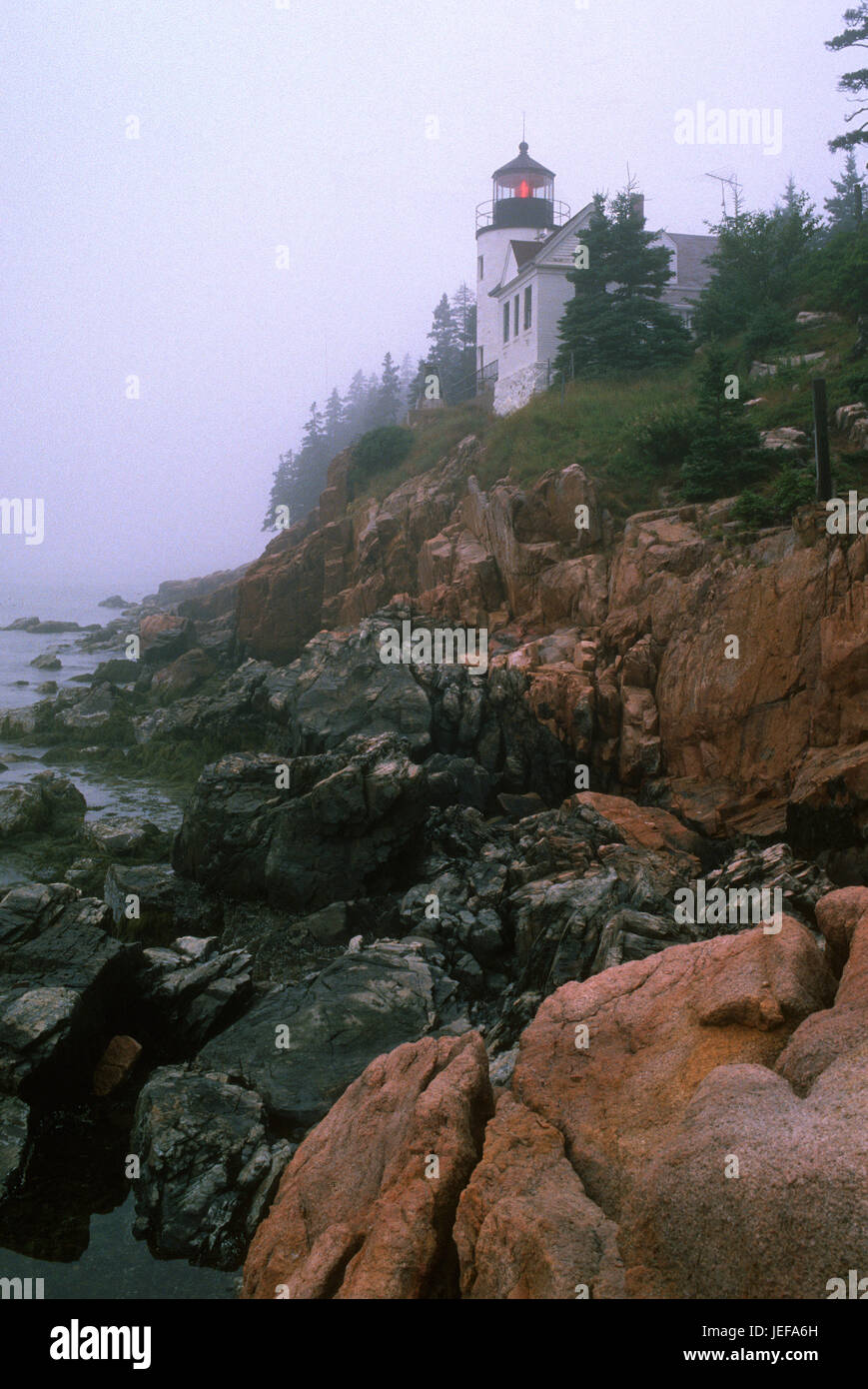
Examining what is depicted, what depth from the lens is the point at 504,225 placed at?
5022 centimetres

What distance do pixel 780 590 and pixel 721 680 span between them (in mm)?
2267

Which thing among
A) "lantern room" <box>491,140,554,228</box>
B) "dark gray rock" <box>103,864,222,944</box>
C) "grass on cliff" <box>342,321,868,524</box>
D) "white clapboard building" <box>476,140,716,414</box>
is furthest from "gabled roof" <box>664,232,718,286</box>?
"dark gray rock" <box>103,864,222,944</box>

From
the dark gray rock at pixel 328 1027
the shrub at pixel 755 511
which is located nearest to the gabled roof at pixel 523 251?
the shrub at pixel 755 511

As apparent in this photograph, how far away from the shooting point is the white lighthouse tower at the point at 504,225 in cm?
4934

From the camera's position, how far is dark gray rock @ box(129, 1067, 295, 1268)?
9.06 meters

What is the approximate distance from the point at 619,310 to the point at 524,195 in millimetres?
20444

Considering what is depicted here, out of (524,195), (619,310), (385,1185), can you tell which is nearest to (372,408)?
(524,195)

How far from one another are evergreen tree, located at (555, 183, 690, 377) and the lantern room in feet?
48.2

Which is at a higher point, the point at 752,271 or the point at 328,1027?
the point at 752,271

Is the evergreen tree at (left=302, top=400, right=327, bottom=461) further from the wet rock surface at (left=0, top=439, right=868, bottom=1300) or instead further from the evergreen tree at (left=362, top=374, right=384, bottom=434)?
the wet rock surface at (left=0, top=439, right=868, bottom=1300)

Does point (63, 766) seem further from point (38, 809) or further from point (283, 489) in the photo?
point (283, 489)

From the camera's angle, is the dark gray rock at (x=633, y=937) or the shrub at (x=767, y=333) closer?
the dark gray rock at (x=633, y=937)

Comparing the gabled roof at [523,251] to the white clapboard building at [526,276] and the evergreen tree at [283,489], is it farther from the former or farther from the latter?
the evergreen tree at [283,489]

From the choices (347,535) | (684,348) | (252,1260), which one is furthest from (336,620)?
(252,1260)
